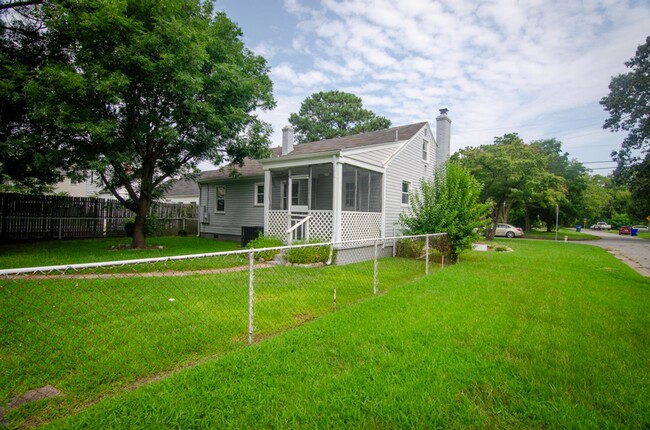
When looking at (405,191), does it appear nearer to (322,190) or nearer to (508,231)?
(322,190)

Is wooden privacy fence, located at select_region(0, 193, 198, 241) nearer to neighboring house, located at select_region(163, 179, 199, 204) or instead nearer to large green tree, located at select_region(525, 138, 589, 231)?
neighboring house, located at select_region(163, 179, 199, 204)

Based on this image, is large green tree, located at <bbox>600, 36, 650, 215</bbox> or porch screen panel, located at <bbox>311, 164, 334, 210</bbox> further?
large green tree, located at <bbox>600, 36, 650, 215</bbox>

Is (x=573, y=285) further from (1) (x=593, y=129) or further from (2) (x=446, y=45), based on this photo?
(1) (x=593, y=129)

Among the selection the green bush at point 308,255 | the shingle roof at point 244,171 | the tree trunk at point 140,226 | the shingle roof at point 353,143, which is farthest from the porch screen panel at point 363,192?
the tree trunk at point 140,226

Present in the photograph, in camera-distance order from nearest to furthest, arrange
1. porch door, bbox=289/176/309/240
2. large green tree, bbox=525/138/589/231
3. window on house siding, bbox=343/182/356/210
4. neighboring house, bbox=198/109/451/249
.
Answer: neighboring house, bbox=198/109/451/249 < porch door, bbox=289/176/309/240 < window on house siding, bbox=343/182/356/210 < large green tree, bbox=525/138/589/231

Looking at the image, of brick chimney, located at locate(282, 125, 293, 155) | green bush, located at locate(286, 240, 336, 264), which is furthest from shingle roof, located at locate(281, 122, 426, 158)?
green bush, located at locate(286, 240, 336, 264)

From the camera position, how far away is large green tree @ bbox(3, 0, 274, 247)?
8500mm

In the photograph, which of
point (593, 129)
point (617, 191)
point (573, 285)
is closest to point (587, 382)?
point (573, 285)

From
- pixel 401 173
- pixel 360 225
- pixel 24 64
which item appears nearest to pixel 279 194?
pixel 360 225

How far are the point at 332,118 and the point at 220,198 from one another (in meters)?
25.2

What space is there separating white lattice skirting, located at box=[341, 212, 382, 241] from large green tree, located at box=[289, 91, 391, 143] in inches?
1135

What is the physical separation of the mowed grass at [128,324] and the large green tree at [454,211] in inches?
162

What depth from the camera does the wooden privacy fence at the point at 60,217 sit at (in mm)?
12995

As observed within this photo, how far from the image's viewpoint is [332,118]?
39.5m
